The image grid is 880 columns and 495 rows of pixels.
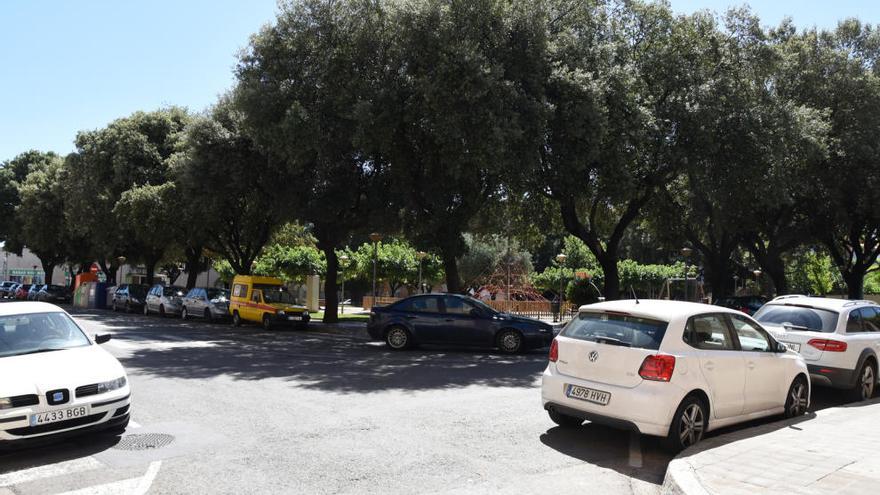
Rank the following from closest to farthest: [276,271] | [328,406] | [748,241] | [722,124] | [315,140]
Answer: [328,406], [315,140], [722,124], [748,241], [276,271]

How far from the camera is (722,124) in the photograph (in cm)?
2062

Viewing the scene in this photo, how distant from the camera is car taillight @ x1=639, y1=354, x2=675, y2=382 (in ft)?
21.8

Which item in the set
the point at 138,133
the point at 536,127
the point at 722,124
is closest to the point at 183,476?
the point at 536,127

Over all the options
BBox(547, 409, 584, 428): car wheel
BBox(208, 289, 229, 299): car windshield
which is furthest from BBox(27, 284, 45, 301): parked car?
BBox(547, 409, 584, 428): car wheel

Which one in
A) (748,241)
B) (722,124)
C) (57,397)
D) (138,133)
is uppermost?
(138,133)

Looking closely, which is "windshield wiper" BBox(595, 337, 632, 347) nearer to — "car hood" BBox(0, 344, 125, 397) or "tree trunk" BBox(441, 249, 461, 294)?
"car hood" BBox(0, 344, 125, 397)

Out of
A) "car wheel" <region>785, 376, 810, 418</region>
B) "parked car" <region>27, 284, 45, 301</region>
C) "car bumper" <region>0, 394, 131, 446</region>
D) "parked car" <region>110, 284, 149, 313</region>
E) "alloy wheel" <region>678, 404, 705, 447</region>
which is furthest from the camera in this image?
"parked car" <region>27, 284, 45, 301</region>

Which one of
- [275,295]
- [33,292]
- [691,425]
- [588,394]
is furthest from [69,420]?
[33,292]

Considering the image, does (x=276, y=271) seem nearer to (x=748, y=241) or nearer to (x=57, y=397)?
(x=748, y=241)

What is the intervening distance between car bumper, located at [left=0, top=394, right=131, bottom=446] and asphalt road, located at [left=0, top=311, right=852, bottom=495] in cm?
26

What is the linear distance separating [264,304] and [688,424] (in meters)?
20.3

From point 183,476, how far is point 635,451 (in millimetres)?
4565

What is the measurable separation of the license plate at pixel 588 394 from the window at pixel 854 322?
5.48 m

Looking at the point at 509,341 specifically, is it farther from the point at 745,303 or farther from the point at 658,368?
the point at 745,303
